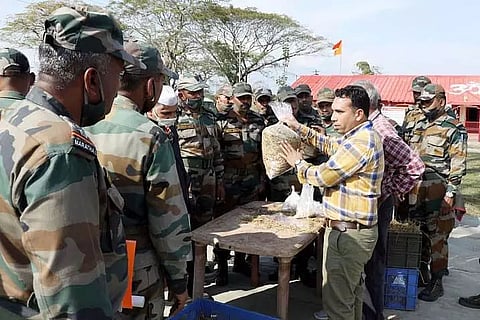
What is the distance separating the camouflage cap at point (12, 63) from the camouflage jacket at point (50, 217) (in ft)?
7.89

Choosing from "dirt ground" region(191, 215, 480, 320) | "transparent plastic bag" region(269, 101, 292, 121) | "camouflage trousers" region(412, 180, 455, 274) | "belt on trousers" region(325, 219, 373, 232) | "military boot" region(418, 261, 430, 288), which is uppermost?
"transparent plastic bag" region(269, 101, 292, 121)

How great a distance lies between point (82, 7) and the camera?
1227 mm

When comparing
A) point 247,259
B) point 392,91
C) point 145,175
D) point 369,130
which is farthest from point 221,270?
point 392,91

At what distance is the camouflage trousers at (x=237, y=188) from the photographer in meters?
4.73

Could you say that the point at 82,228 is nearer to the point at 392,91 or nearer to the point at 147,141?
the point at 147,141

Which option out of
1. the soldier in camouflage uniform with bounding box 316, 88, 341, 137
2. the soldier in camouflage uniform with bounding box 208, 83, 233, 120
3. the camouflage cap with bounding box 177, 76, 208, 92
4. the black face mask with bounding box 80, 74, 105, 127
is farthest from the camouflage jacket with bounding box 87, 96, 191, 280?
the soldier in camouflage uniform with bounding box 316, 88, 341, 137

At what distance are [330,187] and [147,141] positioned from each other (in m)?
1.38

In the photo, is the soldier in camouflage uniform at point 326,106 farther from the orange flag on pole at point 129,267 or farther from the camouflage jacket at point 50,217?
the camouflage jacket at point 50,217

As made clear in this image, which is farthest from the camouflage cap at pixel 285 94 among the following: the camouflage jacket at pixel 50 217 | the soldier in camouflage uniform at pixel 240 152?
the camouflage jacket at pixel 50 217

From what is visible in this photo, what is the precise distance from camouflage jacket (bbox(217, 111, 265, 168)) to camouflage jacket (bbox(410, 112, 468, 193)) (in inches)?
64.2

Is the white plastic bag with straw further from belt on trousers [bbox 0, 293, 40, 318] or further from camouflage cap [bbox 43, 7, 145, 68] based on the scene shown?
belt on trousers [bbox 0, 293, 40, 318]

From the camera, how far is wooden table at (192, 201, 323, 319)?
9.54 ft

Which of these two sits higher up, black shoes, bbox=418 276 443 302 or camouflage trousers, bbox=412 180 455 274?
camouflage trousers, bbox=412 180 455 274

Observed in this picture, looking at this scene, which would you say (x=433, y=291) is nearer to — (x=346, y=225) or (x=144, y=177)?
(x=346, y=225)
